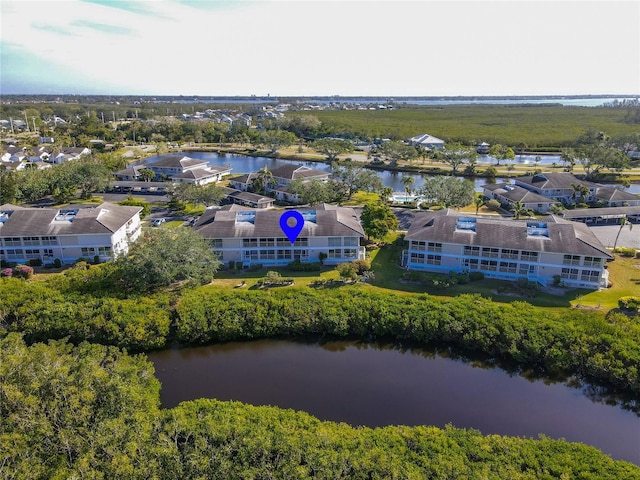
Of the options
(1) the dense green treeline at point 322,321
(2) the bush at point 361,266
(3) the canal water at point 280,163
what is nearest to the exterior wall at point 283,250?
(2) the bush at point 361,266

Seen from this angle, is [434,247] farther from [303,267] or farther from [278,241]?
[278,241]

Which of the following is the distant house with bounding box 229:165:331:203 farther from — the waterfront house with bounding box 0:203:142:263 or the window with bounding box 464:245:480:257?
the window with bounding box 464:245:480:257

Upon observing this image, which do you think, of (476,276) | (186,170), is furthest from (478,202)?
(186,170)

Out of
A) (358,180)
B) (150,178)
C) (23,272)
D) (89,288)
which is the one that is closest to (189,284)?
(89,288)

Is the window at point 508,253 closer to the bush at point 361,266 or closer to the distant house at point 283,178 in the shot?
the bush at point 361,266

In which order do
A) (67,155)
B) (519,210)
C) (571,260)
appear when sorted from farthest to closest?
(67,155), (519,210), (571,260)

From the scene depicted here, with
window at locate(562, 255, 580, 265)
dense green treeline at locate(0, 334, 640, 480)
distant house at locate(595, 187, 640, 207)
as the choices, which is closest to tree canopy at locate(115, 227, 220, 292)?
dense green treeline at locate(0, 334, 640, 480)

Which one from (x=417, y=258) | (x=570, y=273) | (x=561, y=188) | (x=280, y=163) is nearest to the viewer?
(x=570, y=273)
